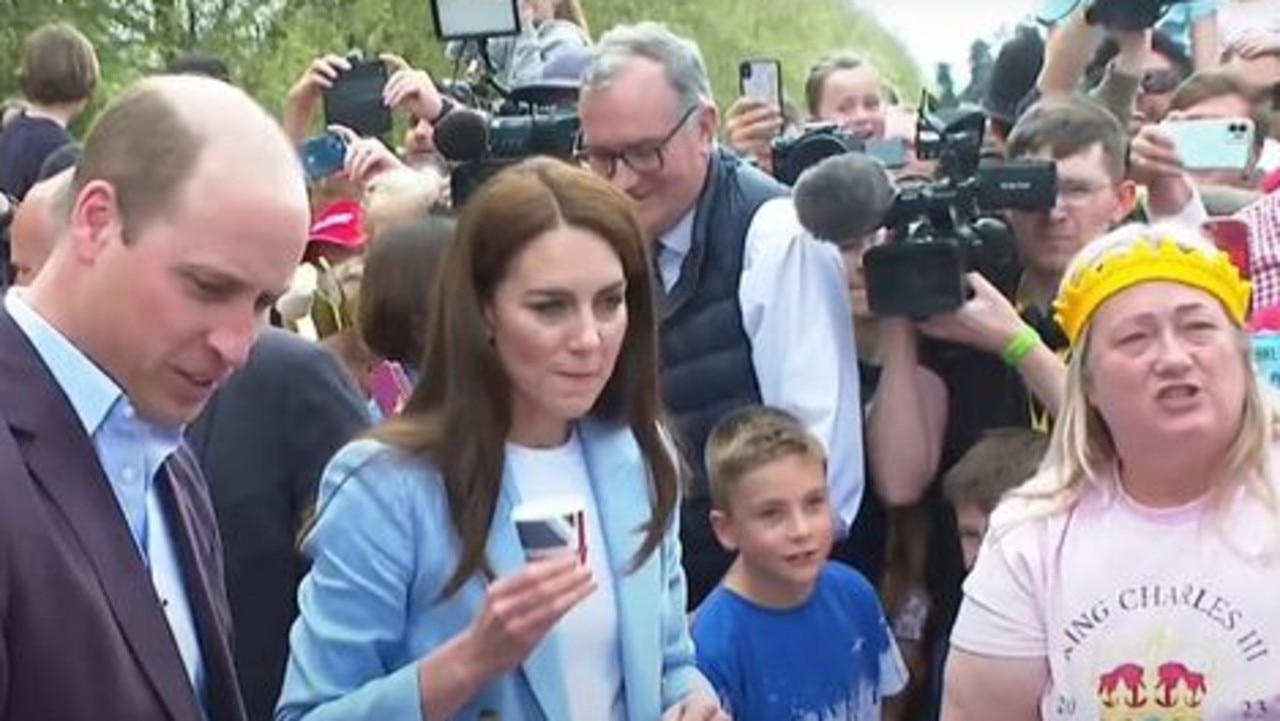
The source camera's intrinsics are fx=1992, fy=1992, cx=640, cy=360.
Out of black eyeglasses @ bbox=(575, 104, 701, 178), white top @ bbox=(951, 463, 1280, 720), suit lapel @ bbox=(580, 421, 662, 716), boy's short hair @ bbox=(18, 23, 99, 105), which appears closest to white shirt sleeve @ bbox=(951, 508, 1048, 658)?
white top @ bbox=(951, 463, 1280, 720)

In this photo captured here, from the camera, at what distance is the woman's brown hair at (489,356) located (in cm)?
293

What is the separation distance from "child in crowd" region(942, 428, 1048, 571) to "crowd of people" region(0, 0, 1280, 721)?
1 cm

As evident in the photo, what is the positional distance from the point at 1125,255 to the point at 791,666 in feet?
4.32

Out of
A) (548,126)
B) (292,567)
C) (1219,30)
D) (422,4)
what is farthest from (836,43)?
(292,567)

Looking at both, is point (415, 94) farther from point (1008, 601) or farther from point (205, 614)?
point (205, 614)

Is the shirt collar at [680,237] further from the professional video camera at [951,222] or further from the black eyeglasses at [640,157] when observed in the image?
the professional video camera at [951,222]

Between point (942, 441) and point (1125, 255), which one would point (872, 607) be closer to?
point (942, 441)

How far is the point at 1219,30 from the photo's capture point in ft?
23.0

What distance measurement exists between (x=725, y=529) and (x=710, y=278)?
0.55 meters

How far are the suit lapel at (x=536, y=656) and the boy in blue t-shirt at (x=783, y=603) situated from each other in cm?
→ 111

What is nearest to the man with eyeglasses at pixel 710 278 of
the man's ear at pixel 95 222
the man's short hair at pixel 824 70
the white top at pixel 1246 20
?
the man's ear at pixel 95 222

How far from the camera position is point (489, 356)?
9.92ft

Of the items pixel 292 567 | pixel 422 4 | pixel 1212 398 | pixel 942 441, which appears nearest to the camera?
pixel 1212 398

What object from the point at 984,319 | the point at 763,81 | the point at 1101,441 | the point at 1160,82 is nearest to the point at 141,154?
the point at 1101,441
